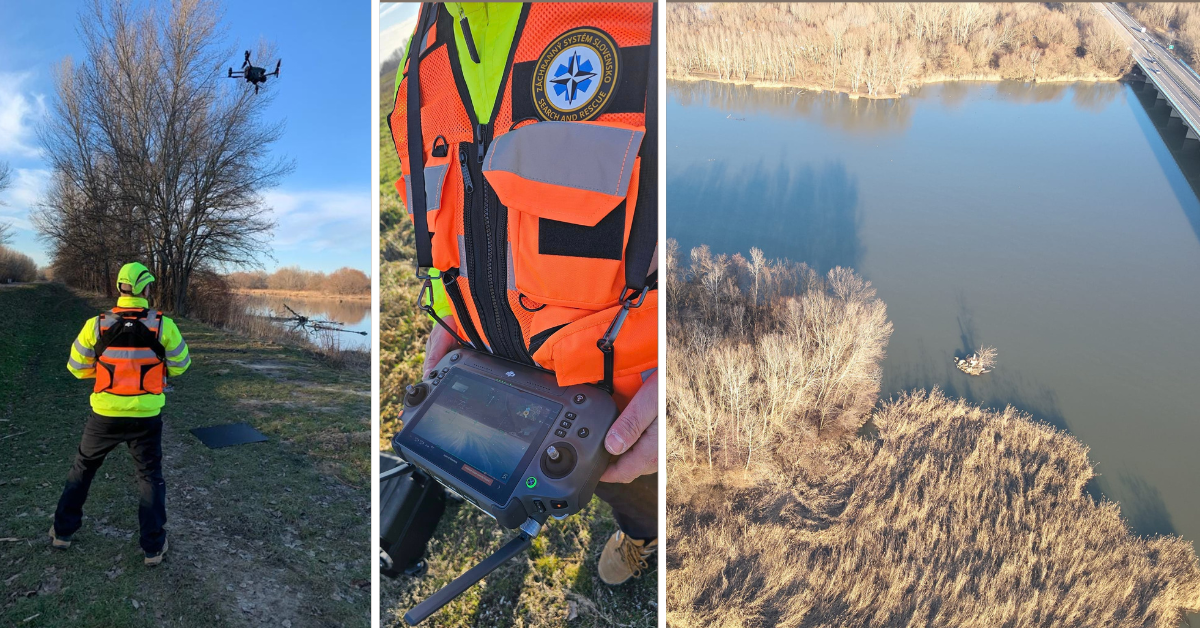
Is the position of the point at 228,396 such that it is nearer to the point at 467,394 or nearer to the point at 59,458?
the point at 59,458

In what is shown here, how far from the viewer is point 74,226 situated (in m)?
3.02

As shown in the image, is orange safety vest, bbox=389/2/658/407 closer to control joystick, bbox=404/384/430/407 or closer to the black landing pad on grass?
control joystick, bbox=404/384/430/407

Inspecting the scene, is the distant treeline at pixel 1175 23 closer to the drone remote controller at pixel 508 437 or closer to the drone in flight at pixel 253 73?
the drone remote controller at pixel 508 437

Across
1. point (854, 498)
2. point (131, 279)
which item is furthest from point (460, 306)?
point (854, 498)

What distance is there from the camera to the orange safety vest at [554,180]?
1094 mm

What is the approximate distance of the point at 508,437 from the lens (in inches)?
47.8

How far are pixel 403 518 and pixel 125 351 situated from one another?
50.6 inches

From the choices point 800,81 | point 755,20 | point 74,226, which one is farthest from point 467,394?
point 74,226

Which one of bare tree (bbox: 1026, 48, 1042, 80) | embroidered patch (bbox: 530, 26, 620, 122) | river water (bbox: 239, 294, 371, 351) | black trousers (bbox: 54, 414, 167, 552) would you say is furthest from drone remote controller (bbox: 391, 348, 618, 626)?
bare tree (bbox: 1026, 48, 1042, 80)

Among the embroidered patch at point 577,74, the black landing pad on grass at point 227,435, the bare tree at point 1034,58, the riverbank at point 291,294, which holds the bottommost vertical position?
the black landing pad on grass at point 227,435

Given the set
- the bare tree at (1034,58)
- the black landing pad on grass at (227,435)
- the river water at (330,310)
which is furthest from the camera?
the black landing pad on grass at (227,435)

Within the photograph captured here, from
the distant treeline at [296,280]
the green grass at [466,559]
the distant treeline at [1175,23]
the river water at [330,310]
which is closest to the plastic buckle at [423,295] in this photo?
the green grass at [466,559]

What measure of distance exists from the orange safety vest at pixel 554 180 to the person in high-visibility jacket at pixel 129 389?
136cm

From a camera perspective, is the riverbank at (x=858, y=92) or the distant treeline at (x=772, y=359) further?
the distant treeline at (x=772, y=359)
